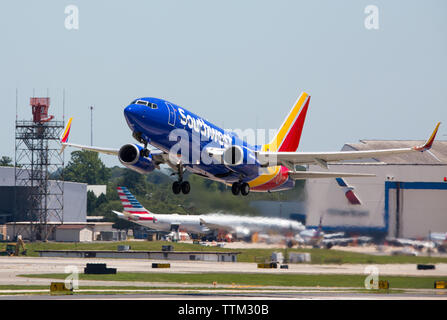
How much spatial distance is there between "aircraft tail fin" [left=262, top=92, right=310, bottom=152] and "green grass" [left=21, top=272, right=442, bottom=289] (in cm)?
1067

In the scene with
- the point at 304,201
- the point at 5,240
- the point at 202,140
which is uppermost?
the point at 202,140

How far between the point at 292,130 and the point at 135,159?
18.0 metres

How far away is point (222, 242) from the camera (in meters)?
81.3

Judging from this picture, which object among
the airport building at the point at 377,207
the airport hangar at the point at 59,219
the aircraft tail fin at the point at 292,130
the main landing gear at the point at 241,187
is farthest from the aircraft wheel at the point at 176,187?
the airport hangar at the point at 59,219

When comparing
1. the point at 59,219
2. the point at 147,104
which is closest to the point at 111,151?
the point at 147,104

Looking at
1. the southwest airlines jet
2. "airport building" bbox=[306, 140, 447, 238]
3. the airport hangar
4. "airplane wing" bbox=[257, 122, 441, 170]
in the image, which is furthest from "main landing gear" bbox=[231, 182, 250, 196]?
the airport hangar

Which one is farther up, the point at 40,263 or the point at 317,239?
the point at 317,239

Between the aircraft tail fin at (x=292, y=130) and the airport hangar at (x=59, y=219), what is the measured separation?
7508cm

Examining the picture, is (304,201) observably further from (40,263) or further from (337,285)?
(40,263)

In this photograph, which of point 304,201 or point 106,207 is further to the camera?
point 106,207

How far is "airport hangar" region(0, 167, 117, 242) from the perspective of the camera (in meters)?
138

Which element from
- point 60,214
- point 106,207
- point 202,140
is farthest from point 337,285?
point 106,207

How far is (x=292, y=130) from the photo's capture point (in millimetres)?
69062
